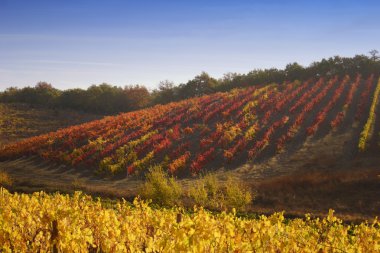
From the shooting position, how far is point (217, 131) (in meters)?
26.7

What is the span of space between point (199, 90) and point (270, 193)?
35.3m

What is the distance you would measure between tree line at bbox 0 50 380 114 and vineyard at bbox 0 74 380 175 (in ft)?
17.0

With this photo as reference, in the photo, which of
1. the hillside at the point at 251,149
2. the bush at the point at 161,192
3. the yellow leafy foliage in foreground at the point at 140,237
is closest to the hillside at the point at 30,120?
the hillside at the point at 251,149

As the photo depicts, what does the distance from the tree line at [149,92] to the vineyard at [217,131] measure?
5.18 meters

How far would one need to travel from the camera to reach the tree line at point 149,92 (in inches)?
1647

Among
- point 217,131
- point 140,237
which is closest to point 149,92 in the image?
point 217,131

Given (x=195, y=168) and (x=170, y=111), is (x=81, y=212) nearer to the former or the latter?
(x=195, y=168)

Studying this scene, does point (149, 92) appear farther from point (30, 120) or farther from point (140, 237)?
point (140, 237)

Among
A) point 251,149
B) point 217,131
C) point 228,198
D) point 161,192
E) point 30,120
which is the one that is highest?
point 30,120

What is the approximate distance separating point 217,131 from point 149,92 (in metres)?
30.8

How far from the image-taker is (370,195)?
48.9ft

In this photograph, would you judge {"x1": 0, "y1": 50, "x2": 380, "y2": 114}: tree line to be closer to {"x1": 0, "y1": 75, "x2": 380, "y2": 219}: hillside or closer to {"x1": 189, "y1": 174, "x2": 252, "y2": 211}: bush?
{"x1": 0, "y1": 75, "x2": 380, "y2": 219}: hillside

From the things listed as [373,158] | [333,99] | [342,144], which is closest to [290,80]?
[333,99]

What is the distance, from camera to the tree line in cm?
4184
